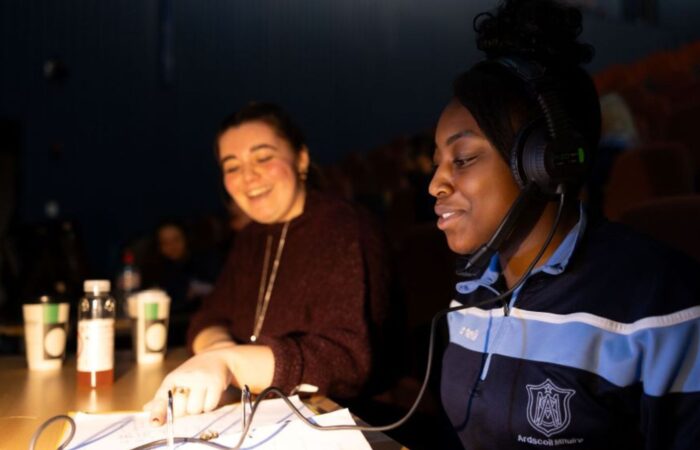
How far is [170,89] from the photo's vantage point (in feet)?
17.0

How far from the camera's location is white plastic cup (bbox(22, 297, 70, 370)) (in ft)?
3.99

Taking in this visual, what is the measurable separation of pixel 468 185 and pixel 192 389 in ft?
1.45

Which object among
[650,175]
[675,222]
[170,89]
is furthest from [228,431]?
[170,89]

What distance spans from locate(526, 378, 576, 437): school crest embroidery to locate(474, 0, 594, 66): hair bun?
0.40 m

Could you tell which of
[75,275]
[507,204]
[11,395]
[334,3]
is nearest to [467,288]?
[507,204]

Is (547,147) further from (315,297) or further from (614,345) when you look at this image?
(315,297)

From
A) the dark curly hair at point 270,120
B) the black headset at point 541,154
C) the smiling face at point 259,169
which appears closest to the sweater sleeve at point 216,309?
the smiling face at point 259,169

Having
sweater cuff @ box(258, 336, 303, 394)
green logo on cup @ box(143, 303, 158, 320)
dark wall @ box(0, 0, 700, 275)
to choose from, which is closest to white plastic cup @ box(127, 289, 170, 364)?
green logo on cup @ box(143, 303, 158, 320)

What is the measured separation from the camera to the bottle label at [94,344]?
1.08 m

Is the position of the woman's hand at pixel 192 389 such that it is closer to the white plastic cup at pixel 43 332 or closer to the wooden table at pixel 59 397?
the wooden table at pixel 59 397

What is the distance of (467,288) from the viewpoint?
956 mm

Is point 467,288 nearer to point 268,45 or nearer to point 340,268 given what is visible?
point 340,268

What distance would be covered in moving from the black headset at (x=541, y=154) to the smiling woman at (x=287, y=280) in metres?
0.37

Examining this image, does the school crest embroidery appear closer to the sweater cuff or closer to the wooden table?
the wooden table
